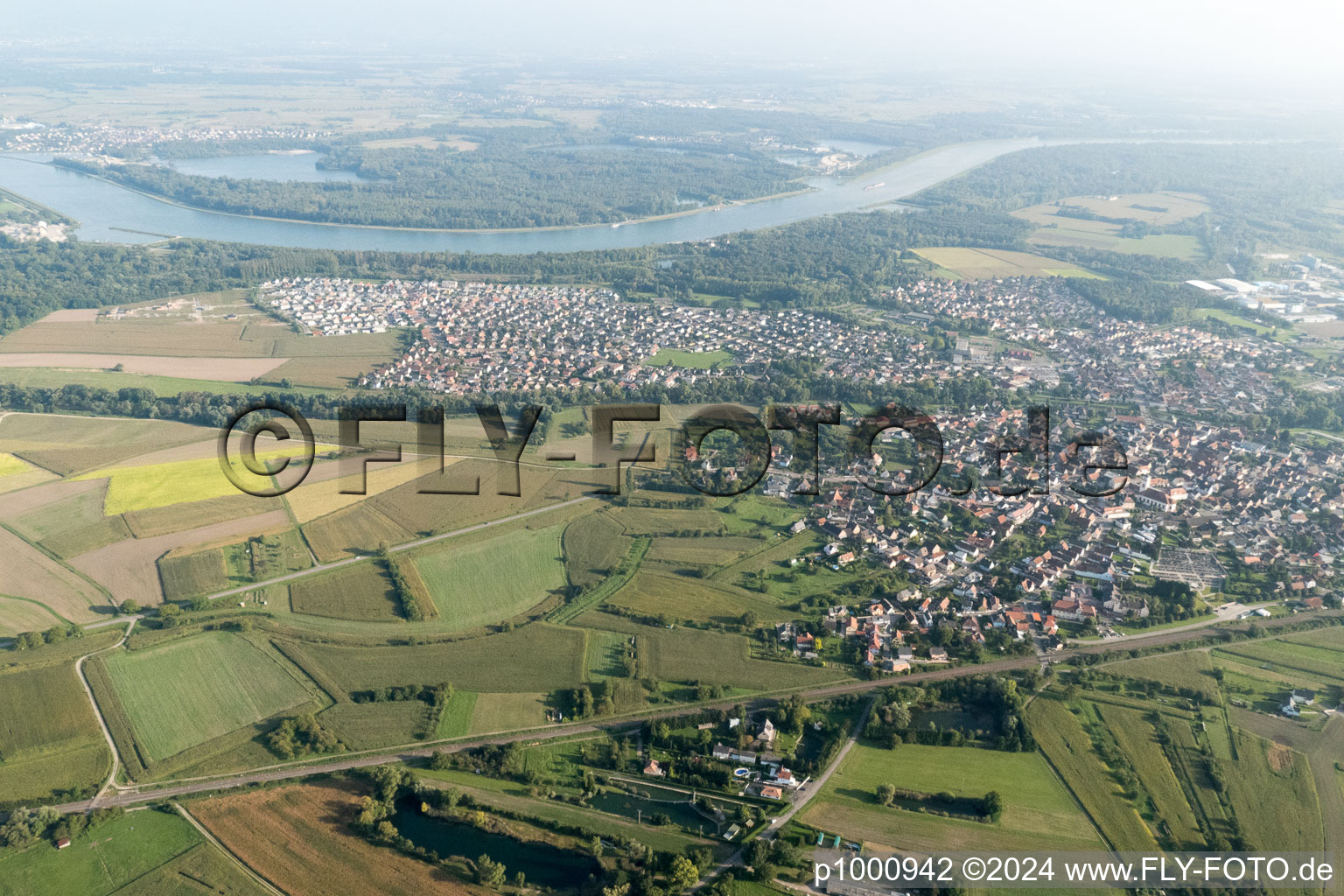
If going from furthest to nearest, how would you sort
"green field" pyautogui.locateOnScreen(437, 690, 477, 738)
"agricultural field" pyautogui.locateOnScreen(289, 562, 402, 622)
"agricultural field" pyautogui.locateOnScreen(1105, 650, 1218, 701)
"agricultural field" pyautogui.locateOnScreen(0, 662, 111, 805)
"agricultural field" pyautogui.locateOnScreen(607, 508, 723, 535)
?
"agricultural field" pyautogui.locateOnScreen(607, 508, 723, 535), "agricultural field" pyautogui.locateOnScreen(289, 562, 402, 622), "agricultural field" pyautogui.locateOnScreen(1105, 650, 1218, 701), "green field" pyautogui.locateOnScreen(437, 690, 477, 738), "agricultural field" pyautogui.locateOnScreen(0, 662, 111, 805)

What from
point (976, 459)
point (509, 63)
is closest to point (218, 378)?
point (976, 459)

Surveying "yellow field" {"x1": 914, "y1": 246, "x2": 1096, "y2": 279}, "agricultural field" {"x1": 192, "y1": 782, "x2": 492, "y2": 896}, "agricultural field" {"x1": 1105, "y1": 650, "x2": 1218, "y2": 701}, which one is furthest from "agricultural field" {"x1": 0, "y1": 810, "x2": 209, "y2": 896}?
"yellow field" {"x1": 914, "y1": 246, "x2": 1096, "y2": 279}

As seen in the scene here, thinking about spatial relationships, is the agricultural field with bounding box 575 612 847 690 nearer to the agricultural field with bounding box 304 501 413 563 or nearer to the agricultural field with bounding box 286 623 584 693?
the agricultural field with bounding box 286 623 584 693

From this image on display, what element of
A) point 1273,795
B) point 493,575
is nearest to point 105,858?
point 493,575

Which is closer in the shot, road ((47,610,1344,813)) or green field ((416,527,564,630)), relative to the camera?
road ((47,610,1344,813))

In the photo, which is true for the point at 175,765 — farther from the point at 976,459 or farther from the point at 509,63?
the point at 509,63

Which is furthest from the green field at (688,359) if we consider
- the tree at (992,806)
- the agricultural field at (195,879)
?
the agricultural field at (195,879)

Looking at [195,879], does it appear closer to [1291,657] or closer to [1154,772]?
[1154,772]
